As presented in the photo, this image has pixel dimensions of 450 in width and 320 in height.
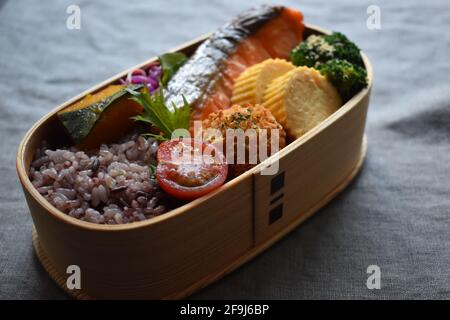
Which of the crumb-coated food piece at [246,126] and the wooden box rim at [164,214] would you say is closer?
the wooden box rim at [164,214]

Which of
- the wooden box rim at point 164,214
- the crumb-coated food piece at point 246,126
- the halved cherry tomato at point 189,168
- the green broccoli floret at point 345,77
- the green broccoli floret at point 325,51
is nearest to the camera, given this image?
the wooden box rim at point 164,214

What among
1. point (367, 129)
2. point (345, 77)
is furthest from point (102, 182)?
point (367, 129)

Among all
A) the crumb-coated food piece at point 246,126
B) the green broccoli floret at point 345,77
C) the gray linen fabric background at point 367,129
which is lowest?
the gray linen fabric background at point 367,129

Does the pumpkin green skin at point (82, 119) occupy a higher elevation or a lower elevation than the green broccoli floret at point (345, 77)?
lower

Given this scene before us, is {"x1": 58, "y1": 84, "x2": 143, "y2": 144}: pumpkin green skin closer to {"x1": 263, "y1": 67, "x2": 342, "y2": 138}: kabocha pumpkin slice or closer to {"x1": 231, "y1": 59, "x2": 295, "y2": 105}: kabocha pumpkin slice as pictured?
{"x1": 231, "y1": 59, "x2": 295, "y2": 105}: kabocha pumpkin slice

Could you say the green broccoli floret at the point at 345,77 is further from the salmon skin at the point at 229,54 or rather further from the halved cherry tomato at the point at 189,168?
the halved cherry tomato at the point at 189,168

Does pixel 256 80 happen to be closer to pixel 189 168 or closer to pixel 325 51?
pixel 325 51

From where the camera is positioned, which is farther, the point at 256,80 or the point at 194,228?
the point at 256,80

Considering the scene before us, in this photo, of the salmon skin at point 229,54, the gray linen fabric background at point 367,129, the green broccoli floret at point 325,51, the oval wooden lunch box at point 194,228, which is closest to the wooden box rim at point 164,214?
the oval wooden lunch box at point 194,228
